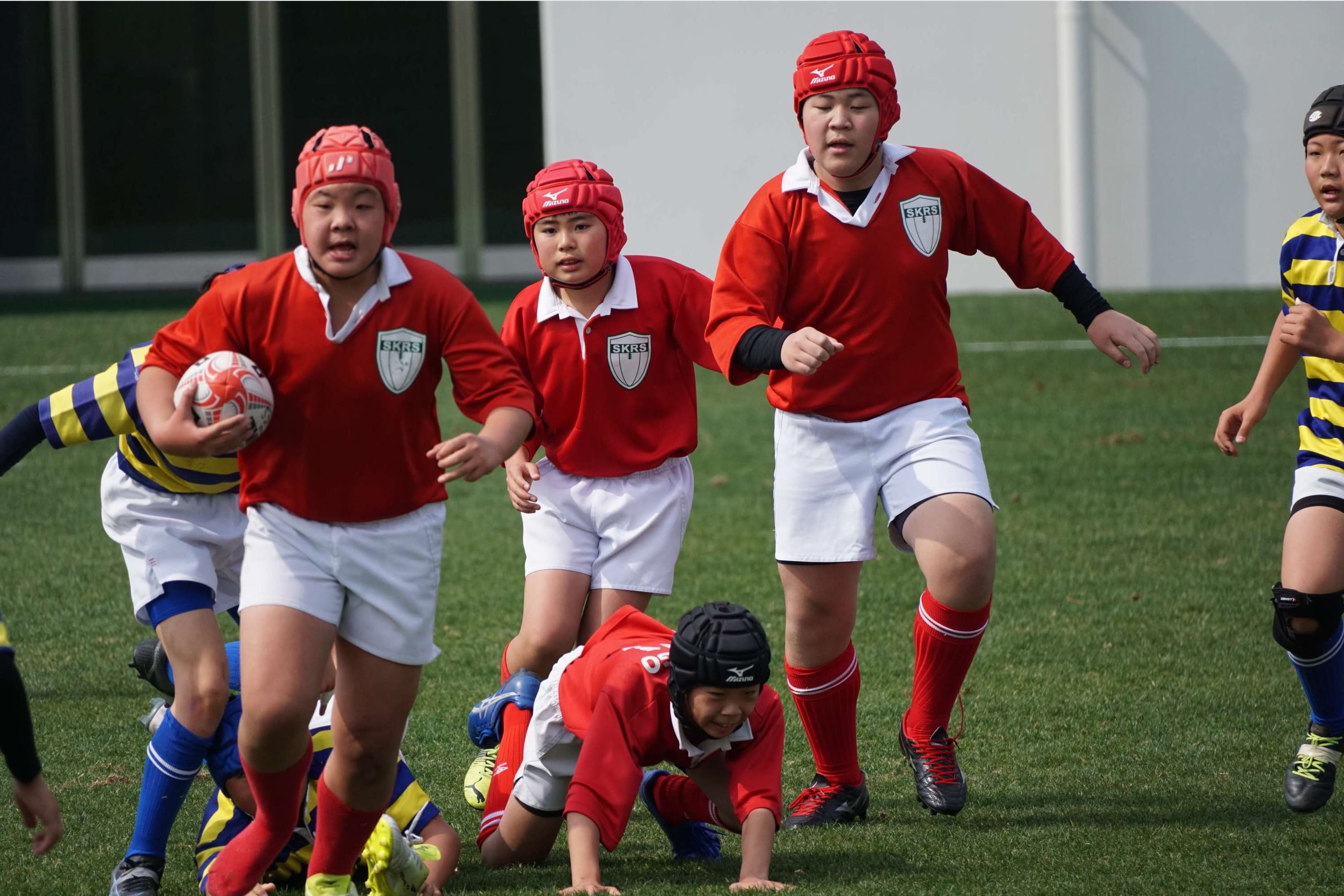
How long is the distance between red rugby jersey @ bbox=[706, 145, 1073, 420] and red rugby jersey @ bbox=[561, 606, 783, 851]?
3.00ft

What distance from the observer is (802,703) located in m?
4.65

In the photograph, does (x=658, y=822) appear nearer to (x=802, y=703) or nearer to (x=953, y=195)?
(x=802, y=703)

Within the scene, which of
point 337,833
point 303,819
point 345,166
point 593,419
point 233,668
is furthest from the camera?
point 593,419

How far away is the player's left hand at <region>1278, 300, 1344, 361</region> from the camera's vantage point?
154 inches

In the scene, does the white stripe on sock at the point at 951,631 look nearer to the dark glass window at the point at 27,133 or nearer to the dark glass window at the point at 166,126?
the dark glass window at the point at 166,126

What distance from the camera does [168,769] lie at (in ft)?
13.0

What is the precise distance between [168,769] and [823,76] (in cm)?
256

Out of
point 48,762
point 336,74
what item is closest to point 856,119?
point 48,762

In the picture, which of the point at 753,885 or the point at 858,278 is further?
the point at 858,278

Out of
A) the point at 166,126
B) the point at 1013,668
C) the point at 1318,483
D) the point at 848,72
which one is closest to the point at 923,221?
the point at 848,72

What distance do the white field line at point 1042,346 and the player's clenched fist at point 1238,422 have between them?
9.43m

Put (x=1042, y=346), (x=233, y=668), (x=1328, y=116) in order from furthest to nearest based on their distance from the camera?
(x=1042, y=346) → (x=1328, y=116) → (x=233, y=668)

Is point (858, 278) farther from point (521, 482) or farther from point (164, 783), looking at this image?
point (164, 783)

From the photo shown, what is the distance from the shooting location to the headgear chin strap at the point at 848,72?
440 cm
